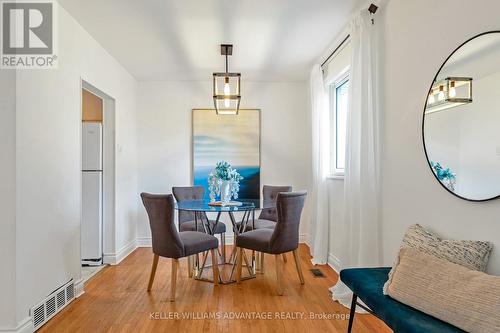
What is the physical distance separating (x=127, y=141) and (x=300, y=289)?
2983mm

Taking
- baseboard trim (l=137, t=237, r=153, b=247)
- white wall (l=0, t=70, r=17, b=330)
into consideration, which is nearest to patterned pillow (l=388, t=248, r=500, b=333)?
white wall (l=0, t=70, r=17, b=330)

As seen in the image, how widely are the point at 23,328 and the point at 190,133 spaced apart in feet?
10.4

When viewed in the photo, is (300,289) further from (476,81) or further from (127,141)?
(127,141)

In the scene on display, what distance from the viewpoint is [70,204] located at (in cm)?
274

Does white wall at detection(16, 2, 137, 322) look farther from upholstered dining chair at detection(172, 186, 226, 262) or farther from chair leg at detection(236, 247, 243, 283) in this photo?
chair leg at detection(236, 247, 243, 283)

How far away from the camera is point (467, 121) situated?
62.7 inches

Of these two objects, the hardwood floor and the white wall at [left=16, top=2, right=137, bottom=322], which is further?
the hardwood floor

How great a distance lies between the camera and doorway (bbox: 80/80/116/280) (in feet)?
12.3

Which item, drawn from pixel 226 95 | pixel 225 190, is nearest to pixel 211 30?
pixel 226 95

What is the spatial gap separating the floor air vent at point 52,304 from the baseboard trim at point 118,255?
1.06 meters

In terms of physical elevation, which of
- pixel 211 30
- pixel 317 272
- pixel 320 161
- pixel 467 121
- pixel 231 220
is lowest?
pixel 317 272

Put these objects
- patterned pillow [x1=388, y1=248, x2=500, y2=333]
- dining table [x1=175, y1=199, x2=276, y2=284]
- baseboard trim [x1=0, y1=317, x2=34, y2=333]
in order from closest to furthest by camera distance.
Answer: patterned pillow [x1=388, y1=248, x2=500, y2=333]
baseboard trim [x1=0, y1=317, x2=34, y2=333]
dining table [x1=175, y1=199, x2=276, y2=284]

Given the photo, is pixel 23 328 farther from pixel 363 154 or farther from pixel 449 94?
pixel 449 94

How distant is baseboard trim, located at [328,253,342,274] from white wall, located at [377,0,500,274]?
1.10m
